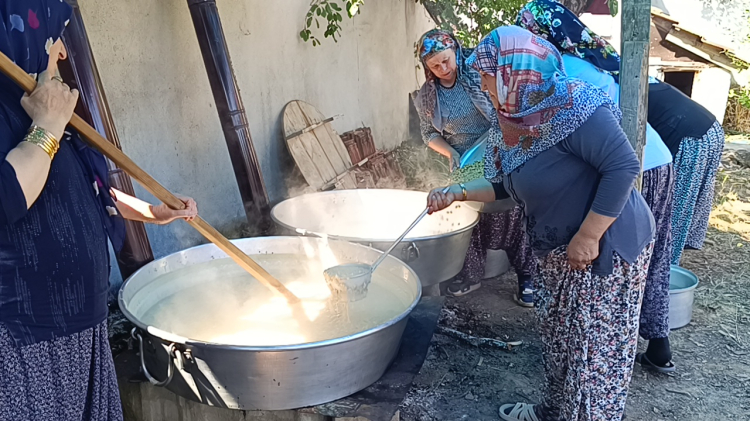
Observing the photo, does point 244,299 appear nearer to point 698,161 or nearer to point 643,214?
point 643,214

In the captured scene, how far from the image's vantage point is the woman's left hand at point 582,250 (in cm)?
211

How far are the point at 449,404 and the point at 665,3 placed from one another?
16668mm

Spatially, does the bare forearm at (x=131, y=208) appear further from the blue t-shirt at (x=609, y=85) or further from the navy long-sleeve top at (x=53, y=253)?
the blue t-shirt at (x=609, y=85)

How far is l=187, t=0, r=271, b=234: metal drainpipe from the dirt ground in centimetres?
155

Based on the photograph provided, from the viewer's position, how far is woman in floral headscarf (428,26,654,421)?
6.62 ft

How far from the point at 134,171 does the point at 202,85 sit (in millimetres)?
2350

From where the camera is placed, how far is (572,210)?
220 centimetres

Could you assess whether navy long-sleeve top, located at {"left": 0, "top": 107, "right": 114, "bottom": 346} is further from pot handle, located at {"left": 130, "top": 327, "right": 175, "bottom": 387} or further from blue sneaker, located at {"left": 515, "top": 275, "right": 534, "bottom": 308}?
blue sneaker, located at {"left": 515, "top": 275, "right": 534, "bottom": 308}

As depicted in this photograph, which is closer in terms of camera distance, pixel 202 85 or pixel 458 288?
pixel 202 85

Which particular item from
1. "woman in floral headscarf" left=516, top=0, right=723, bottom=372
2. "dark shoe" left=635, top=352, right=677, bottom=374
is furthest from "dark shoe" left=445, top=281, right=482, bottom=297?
"woman in floral headscarf" left=516, top=0, right=723, bottom=372

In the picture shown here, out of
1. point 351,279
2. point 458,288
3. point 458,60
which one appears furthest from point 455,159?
point 351,279

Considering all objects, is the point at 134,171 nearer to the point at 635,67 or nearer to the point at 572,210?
the point at 572,210

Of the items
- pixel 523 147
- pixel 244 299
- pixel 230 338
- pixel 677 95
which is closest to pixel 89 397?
pixel 230 338

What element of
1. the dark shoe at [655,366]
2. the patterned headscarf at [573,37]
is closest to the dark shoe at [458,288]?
the dark shoe at [655,366]
